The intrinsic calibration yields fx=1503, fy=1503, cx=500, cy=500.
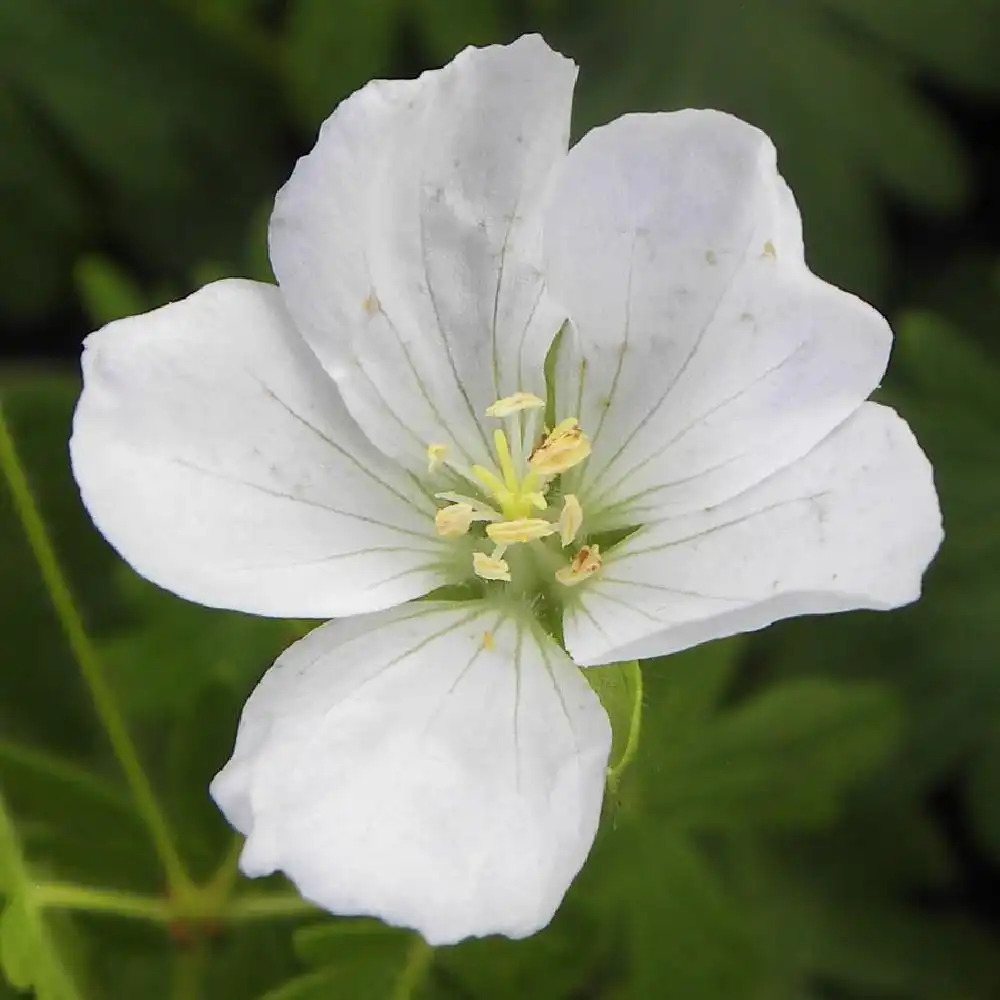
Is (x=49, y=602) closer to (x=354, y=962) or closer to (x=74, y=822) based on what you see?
(x=74, y=822)

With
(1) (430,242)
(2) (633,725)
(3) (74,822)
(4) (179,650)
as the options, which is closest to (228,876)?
(3) (74,822)

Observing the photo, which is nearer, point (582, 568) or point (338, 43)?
point (582, 568)

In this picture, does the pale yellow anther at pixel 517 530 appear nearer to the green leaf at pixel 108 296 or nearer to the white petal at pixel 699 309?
the white petal at pixel 699 309

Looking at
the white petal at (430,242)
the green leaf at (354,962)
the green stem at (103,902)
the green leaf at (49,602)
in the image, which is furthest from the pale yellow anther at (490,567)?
the green leaf at (49,602)

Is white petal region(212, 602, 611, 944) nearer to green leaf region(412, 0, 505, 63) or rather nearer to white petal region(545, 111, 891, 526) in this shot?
white petal region(545, 111, 891, 526)

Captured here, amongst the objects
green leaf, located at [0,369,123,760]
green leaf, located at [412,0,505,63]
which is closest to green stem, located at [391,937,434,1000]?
green leaf, located at [0,369,123,760]

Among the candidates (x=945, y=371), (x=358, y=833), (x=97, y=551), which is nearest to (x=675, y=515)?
(x=358, y=833)
